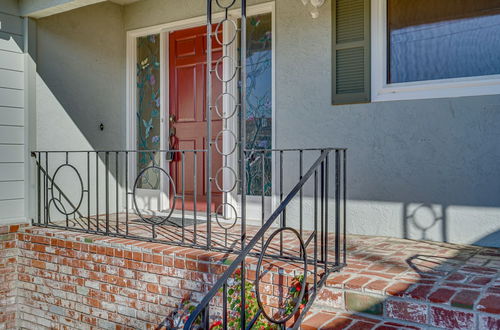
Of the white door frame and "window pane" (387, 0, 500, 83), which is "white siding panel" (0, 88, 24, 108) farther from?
"window pane" (387, 0, 500, 83)

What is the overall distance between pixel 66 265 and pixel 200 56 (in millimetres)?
2301

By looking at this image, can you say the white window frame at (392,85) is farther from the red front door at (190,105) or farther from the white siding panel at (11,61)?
the white siding panel at (11,61)

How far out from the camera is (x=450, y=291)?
1.99 metres

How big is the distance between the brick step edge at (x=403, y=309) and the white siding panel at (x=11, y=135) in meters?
3.00

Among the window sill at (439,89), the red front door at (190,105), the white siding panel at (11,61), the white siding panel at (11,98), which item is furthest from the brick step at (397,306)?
the white siding panel at (11,61)

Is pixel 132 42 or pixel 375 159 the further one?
pixel 132 42

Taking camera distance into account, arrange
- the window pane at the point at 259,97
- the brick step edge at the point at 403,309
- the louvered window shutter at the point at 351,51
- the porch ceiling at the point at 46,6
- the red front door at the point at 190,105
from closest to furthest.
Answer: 1. the brick step edge at the point at 403,309
2. the louvered window shutter at the point at 351,51
3. the porch ceiling at the point at 46,6
4. the window pane at the point at 259,97
5. the red front door at the point at 190,105

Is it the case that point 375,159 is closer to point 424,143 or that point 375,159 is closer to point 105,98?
point 424,143

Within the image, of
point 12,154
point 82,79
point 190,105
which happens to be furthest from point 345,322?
point 82,79

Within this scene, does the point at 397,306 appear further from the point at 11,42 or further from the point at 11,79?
the point at 11,42

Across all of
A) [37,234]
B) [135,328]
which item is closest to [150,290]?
[135,328]

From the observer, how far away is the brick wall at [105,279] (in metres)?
2.76

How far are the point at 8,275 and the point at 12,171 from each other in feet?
2.97

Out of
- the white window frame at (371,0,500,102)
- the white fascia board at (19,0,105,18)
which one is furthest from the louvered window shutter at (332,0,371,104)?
the white fascia board at (19,0,105,18)
